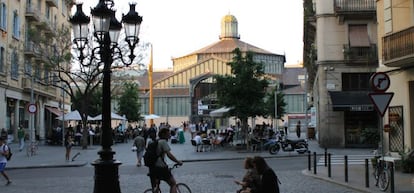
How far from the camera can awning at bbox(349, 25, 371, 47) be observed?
34.5 metres

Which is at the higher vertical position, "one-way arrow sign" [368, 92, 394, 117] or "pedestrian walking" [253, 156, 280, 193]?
"one-way arrow sign" [368, 92, 394, 117]

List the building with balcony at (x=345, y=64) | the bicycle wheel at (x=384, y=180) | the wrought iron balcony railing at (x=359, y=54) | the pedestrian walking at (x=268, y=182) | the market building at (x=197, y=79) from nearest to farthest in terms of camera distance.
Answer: the pedestrian walking at (x=268, y=182) < the bicycle wheel at (x=384, y=180) < the wrought iron balcony railing at (x=359, y=54) < the building with balcony at (x=345, y=64) < the market building at (x=197, y=79)

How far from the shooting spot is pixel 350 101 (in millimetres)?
33594

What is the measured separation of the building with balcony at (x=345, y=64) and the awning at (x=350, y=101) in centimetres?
6

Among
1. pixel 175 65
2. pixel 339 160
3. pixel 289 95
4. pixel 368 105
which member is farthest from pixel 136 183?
pixel 175 65

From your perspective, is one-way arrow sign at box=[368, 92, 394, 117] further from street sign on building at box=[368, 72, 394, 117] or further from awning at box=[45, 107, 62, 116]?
awning at box=[45, 107, 62, 116]

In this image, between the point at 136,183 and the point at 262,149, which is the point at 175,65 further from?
the point at 136,183

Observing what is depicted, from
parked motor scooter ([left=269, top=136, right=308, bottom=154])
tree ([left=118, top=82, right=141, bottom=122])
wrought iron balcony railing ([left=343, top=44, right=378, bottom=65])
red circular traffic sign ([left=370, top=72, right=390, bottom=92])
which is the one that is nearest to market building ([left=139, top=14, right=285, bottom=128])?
tree ([left=118, top=82, right=141, bottom=122])

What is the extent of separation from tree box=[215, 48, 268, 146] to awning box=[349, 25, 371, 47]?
20.6ft

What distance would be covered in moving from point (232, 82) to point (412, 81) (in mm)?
14092

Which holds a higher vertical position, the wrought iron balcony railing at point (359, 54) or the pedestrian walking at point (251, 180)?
the wrought iron balcony railing at point (359, 54)

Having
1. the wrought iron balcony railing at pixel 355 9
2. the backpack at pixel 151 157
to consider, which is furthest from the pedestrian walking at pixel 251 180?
the wrought iron balcony railing at pixel 355 9

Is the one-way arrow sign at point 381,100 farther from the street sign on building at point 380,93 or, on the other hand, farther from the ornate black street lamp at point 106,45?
the ornate black street lamp at point 106,45

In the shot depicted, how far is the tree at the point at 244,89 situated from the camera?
32.3 meters
